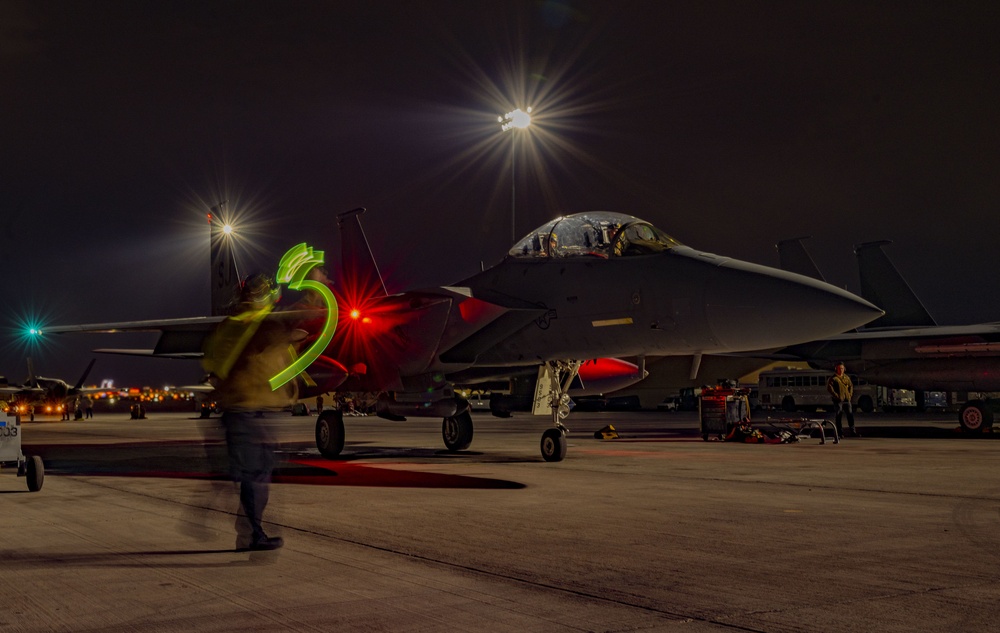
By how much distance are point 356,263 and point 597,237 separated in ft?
21.7

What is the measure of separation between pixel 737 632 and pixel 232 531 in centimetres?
423

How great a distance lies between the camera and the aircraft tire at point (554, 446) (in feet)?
43.0

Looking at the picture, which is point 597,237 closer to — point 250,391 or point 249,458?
point 250,391

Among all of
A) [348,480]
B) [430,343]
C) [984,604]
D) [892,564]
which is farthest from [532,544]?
[430,343]

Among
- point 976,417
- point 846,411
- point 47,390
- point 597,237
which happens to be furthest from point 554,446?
point 47,390

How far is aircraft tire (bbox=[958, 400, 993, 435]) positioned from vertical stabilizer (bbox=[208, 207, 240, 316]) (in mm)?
18310

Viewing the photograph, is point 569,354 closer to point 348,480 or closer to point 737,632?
point 348,480

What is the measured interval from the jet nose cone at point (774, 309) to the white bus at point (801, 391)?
40.6m

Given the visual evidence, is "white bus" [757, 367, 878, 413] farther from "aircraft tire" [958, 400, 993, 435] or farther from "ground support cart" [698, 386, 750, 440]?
"ground support cart" [698, 386, 750, 440]

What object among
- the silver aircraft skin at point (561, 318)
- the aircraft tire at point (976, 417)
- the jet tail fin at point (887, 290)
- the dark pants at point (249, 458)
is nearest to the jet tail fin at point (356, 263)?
the silver aircraft skin at point (561, 318)

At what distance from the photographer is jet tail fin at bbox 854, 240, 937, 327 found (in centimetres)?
3042

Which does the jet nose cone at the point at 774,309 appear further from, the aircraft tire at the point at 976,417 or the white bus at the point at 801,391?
the white bus at the point at 801,391

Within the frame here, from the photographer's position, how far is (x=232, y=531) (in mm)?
6688

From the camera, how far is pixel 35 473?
9.55 m
